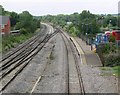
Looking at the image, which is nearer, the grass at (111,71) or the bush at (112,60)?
the grass at (111,71)

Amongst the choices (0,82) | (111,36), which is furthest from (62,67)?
(111,36)

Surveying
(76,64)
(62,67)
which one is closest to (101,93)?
(62,67)

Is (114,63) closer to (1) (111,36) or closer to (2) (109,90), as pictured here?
(2) (109,90)

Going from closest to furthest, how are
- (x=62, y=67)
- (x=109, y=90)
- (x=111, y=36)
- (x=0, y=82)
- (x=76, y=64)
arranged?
(x=109, y=90), (x=0, y=82), (x=62, y=67), (x=76, y=64), (x=111, y=36)

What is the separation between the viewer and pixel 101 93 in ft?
57.4

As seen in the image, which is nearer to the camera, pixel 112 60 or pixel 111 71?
pixel 111 71

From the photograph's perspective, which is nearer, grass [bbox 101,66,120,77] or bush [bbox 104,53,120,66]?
grass [bbox 101,66,120,77]

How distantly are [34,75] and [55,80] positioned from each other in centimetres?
241

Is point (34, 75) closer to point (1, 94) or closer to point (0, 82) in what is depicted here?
point (0, 82)

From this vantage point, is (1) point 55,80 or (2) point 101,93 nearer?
(2) point 101,93

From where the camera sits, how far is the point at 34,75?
23375mm

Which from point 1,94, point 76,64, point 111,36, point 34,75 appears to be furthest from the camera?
point 111,36

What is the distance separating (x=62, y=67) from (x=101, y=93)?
1035cm

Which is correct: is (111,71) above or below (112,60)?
below
